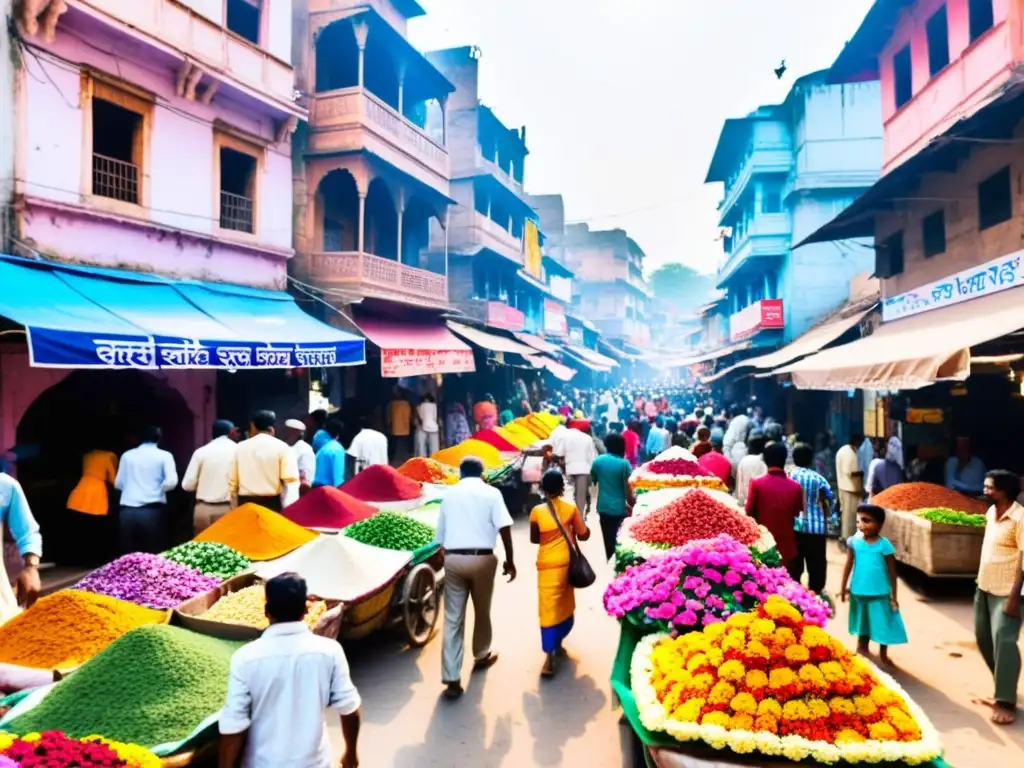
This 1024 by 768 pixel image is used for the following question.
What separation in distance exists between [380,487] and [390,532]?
2150mm

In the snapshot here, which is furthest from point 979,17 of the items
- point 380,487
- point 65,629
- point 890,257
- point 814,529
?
point 65,629

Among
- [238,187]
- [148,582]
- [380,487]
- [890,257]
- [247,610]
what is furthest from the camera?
[890,257]

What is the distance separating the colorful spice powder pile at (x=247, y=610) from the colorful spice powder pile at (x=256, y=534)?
87cm

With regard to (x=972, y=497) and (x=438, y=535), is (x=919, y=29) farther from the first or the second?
(x=438, y=535)

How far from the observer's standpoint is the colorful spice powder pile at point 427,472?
411 inches

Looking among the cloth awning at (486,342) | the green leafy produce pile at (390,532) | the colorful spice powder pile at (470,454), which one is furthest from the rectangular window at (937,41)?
the green leafy produce pile at (390,532)

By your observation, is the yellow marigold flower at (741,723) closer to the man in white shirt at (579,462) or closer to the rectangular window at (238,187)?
the man in white shirt at (579,462)

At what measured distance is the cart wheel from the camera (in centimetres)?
622

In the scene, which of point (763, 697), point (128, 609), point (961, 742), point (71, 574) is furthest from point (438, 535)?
point (71, 574)

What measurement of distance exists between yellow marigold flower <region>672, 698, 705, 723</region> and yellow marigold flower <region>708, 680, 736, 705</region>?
0.06 m

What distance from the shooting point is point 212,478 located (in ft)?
24.4

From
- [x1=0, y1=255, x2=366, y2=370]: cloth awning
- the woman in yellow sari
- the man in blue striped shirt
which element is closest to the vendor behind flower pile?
[x1=0, y1=255, x2=366, y2=370]: cloth awning

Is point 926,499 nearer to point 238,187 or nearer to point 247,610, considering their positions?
point 247,610

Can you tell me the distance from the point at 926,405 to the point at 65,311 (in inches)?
538
